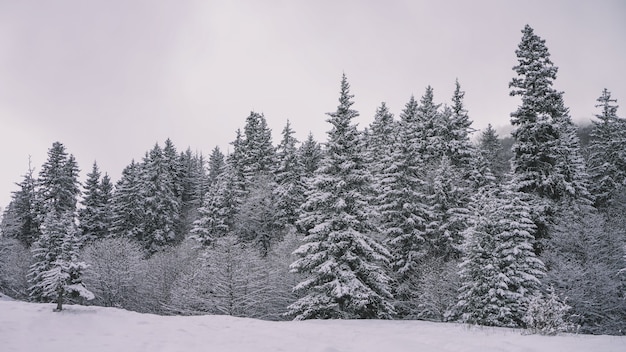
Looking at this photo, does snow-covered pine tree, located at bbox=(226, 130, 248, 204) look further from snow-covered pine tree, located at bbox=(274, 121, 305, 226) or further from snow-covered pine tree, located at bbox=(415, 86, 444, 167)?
snow-covered pine tree, located at bbox=(415, 86, 444, 167)

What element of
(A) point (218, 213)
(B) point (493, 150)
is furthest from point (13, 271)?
(B) point (493, 150)

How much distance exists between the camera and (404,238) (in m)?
27.6

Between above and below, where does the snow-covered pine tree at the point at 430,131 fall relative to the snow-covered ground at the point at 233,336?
above

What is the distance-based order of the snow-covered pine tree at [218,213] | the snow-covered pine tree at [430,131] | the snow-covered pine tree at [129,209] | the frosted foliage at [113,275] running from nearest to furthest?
the frosted foliage at [113,275] → the snow-covered pine tree at [430,131] → the snow-covered pine tree at [218,213] → the snow-covered pine tree at [129,209]

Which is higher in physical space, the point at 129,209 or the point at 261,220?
the point at 129,209

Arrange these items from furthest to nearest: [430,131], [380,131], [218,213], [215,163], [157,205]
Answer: [215,163], [157,205], [380,131], [218,213], [430,131]

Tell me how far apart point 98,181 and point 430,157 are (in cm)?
4752

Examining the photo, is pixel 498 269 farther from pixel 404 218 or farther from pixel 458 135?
pixel 458 135

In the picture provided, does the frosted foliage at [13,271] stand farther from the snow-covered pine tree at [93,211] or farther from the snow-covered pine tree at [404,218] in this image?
the snow-covered pine tree at [404,218]

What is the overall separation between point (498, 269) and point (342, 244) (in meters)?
7.80

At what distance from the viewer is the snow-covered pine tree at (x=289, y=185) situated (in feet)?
139

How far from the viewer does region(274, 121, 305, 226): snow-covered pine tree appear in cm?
4244

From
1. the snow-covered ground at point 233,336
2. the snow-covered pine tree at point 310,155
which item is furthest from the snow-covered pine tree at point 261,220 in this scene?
the snow-covered ground at point 233,336

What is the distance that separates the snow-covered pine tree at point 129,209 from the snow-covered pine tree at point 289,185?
65.7ft
